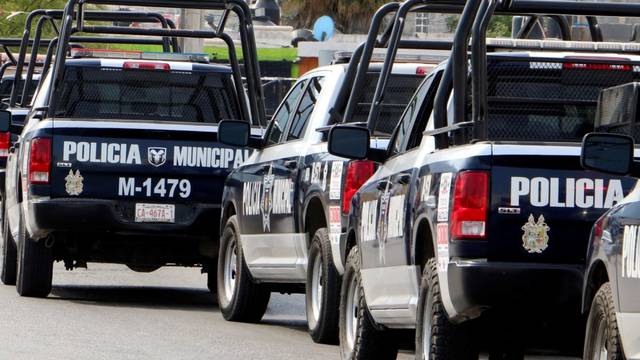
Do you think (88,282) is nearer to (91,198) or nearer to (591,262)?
(91,198)

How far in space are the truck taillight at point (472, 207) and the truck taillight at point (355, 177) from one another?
3.14 m

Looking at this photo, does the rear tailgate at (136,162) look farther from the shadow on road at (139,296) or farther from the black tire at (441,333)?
the black tire at (441,333)

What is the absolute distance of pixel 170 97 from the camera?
14.7m

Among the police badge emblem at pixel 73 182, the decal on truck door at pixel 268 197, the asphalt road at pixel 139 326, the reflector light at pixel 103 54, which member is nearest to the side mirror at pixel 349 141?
the asphalt road at pixel 139 326

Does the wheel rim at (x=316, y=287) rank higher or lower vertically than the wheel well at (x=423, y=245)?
lower

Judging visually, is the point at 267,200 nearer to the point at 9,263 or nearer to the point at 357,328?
the point at 357,328

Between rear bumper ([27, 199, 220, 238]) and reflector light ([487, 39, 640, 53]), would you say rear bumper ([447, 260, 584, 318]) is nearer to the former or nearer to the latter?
reflector light ([487, 39, 640, 53])

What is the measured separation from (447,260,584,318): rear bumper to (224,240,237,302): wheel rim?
19.6 feet

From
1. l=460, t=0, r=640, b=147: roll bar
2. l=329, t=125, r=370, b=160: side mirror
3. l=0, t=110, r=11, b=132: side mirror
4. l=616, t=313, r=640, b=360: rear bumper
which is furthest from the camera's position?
l=0, t=110, r=11, b=132: side mirror

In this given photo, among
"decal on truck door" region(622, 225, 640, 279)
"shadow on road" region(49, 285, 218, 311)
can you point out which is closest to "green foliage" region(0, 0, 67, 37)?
"shadow on road" region(49, 285, 218, 311)

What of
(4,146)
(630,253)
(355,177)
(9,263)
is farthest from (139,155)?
(4,146)

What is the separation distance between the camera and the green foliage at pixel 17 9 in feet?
165

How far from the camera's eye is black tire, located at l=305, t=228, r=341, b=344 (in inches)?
444

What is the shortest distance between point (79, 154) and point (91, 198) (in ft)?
1.20
